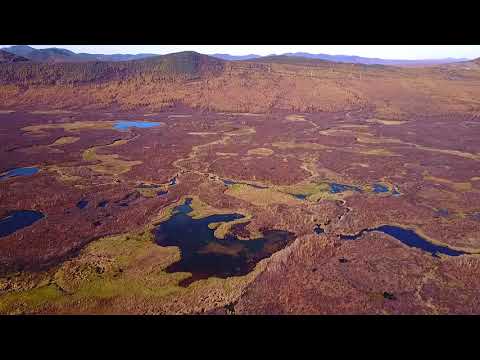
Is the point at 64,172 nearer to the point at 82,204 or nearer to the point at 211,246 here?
the point at 82,204

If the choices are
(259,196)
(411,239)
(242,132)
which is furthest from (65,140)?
(411,239)

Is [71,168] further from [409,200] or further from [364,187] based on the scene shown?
[409,200]

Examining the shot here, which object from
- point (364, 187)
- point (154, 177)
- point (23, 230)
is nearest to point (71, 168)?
point (154, 177)

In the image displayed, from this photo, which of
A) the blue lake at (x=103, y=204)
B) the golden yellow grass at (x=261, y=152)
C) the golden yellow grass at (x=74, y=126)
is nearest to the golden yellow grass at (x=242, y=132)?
the golden yellow grass at (x=261, y=152)

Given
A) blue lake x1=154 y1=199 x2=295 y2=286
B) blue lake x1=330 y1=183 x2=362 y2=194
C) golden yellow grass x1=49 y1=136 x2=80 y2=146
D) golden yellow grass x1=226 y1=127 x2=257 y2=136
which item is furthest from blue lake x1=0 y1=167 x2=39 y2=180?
blue lake x1=330 y1=183 x2=362 y2=194

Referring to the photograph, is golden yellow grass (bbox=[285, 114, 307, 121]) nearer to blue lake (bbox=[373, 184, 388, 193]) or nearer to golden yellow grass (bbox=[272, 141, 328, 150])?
golden yellow grass (bbox=[272, 141, 328, 150])
